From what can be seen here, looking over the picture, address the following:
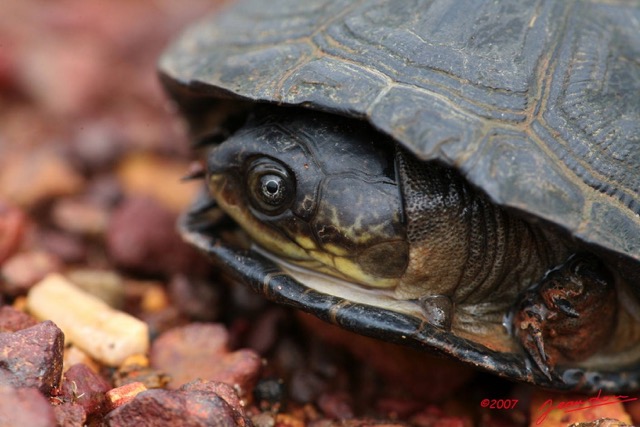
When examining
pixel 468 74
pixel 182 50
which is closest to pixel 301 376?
pixel 468 74

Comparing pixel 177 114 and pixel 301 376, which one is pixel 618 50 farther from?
pixel 177 114

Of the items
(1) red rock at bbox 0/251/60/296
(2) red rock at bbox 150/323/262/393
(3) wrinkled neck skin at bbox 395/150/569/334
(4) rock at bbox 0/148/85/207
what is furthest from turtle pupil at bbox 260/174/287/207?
(4) rock at bbox 0/148/85/207

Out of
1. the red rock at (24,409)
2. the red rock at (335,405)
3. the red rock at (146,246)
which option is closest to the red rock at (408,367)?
the red rock at (335,405)

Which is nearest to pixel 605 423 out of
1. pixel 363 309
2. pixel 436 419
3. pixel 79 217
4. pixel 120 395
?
pixel 436 419

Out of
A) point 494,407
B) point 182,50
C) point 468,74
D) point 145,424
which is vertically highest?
point 468,74

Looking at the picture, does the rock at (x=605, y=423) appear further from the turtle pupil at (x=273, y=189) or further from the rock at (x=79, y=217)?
the rock at (x=79, y=217)

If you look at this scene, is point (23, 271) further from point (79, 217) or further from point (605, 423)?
point (605, 423)

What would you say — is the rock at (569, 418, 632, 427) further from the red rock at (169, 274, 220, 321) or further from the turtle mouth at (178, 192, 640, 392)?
the red rock at (169, 274, 220, 321)
